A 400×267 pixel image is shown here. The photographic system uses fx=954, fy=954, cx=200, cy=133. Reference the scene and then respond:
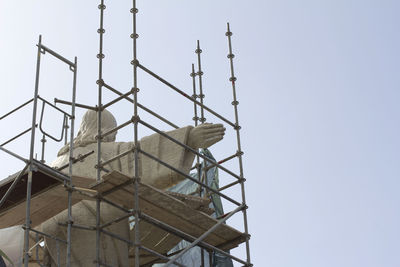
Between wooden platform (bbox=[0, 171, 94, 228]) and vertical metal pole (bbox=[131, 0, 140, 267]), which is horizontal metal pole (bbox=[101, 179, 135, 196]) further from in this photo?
wooden platform (bbox=[0, 171, 94, 228])

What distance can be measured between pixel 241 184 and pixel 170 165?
1.36m

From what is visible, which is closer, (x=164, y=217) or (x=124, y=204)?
(x=124, y=204)

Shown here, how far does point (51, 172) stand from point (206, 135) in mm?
2851

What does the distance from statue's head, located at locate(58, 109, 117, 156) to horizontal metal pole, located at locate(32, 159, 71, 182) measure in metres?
2.45

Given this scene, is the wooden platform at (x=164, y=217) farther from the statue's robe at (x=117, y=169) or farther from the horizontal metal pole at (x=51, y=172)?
the statue's robe at (x=117, y=169)

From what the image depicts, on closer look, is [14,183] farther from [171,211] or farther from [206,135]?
[206,135]

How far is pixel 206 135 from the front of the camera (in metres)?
14.0

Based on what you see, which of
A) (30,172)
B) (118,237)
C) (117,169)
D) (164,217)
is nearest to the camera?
(30,172)

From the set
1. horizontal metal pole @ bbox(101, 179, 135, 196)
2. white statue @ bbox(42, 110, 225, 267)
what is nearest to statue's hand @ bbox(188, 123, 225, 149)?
white statue @ bbox(42, 110, 225, 267)

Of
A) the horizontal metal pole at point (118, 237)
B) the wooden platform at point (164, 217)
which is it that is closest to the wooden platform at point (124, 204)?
the wooden platform at point (164, 217)

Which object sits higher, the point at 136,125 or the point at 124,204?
the point at 136,125

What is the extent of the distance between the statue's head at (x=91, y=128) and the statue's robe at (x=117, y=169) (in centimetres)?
17

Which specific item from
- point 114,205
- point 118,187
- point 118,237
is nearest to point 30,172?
point 118,187

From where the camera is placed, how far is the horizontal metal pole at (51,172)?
11806 mm
